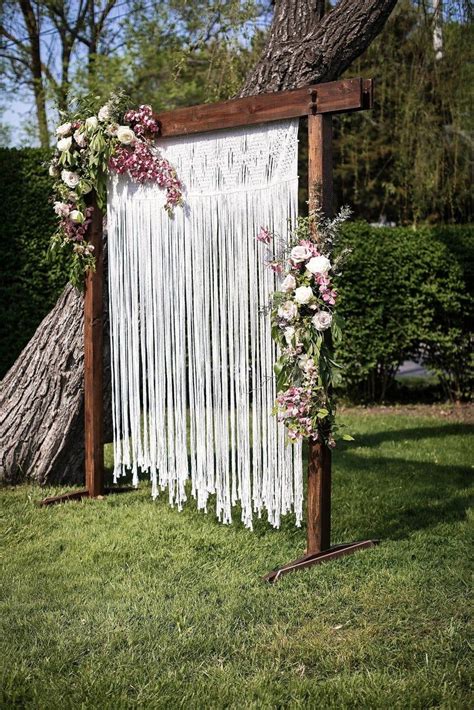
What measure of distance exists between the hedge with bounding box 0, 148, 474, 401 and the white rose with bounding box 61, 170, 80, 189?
309cm

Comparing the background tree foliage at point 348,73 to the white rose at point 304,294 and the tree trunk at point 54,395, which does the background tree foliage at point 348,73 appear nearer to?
the tree trunk at point 54,395

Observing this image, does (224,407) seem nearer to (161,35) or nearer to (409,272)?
(409,272)

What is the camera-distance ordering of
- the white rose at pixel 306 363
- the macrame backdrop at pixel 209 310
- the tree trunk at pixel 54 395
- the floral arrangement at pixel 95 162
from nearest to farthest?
the white rose at pixel 306 363
the macrame backdrop at pixel 209 310
the floral arrangement at pixel 95 162
the tree trunk at pixel 54 395

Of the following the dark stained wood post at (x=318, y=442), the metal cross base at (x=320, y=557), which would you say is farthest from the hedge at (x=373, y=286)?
the dark stained wood post at (x=318, y=442)

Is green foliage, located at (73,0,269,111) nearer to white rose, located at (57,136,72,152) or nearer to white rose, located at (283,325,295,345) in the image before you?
white rose, located at (57,136,72,152)

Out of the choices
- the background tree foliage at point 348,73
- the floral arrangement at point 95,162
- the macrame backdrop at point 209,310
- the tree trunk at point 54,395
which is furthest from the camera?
the background tree foliage at point 348,73

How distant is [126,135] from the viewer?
4.29 metres

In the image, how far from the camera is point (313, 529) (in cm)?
376

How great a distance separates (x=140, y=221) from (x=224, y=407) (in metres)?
1.07

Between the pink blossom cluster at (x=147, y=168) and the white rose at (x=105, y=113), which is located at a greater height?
the white rose at (x=105, y=113)

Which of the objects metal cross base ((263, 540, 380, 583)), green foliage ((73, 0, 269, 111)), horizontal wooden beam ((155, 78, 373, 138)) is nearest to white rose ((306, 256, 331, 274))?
horizontal wooden beam ((155, 78, 373, 138))

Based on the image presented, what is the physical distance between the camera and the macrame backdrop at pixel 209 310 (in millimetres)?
3795

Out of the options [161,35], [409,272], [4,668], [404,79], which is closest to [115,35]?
[161,35]

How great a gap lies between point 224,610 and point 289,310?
1.20 meters
